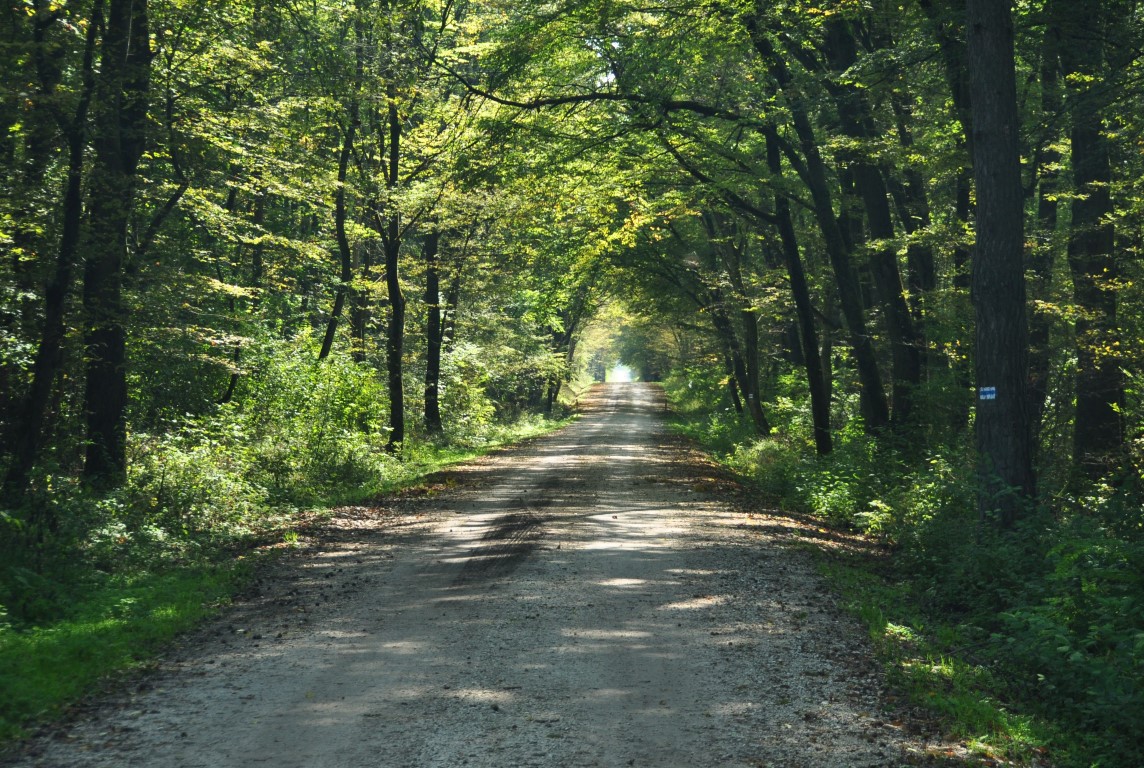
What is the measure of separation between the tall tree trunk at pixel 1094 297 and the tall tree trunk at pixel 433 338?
18310mm

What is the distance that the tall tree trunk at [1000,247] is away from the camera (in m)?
9.52

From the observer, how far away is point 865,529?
45.4 ft

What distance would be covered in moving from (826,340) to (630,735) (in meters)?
23.4

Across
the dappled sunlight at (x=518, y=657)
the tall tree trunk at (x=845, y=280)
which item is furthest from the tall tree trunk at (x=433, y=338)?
the dappled sunlight at (x=518, y=657)

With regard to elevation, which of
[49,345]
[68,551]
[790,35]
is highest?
[790,35]

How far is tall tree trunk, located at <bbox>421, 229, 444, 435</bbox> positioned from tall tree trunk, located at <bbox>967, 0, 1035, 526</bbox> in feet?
66.3

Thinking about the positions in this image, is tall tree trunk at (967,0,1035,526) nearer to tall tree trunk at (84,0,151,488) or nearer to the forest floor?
the forest floor

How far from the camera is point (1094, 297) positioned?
1488 centimetres

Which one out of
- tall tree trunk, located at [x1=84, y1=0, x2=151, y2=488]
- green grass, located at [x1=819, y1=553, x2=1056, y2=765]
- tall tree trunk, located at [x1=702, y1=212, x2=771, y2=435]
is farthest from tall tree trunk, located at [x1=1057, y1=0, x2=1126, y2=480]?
tall tree trunk, located at [x1=702, y1=212, x2=771, y2=435]

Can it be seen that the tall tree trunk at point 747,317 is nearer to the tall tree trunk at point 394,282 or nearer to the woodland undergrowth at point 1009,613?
the tall tree trunk at point 394,282

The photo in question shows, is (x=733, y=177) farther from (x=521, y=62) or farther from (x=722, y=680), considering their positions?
(x=722, y=680)

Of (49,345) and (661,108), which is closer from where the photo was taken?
(49,345)

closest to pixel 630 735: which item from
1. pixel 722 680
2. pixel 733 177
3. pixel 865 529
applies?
pixel 722 680

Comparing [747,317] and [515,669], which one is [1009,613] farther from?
[747,317]
